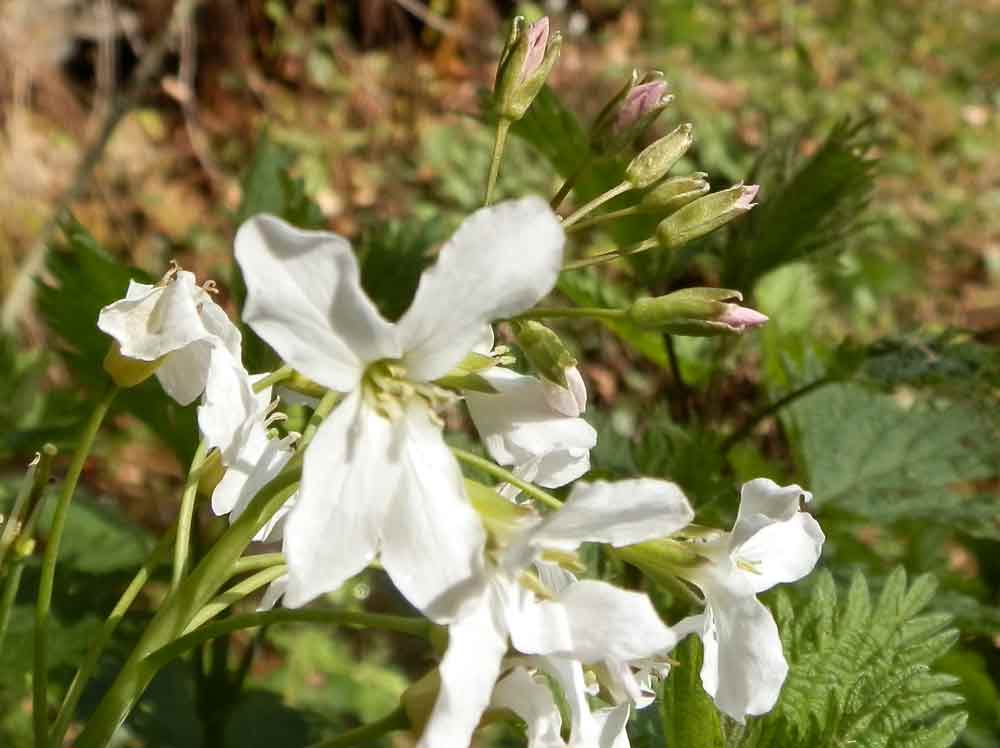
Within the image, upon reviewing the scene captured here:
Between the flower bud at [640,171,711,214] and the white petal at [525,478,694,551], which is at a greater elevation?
the flower bud at [640,171,711,214]

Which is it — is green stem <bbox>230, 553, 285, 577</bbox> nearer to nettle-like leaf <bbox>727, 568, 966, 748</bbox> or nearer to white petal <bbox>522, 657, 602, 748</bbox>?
white petal <bbox>522, 657, 602, 748</bbox>

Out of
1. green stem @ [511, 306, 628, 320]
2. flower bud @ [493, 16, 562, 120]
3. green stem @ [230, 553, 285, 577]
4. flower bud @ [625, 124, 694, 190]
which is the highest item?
flower bud @ [493, 16, 562, 120]

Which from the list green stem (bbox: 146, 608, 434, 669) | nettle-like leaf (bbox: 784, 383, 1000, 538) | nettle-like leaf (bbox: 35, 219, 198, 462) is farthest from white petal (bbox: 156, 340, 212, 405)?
nettle-like leaf (bbox: 784, 383, 1000, 538)

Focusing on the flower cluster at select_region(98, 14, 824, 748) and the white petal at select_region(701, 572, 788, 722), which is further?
the white petal at select_region(701, 572, 788, 722)

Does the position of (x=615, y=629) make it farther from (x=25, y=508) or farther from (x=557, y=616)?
(x=25, y=508)

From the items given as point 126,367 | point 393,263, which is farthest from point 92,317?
point 126,367

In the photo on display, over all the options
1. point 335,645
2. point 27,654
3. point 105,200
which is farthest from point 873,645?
point 105,200

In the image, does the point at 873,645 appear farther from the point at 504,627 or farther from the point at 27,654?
the point at 27,654
